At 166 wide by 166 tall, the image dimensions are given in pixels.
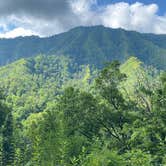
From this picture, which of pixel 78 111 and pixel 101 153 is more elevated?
pixel 78 111

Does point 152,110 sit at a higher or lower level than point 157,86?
lower

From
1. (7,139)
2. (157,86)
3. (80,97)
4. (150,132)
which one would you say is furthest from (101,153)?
(7,139)

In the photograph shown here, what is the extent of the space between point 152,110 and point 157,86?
328cm

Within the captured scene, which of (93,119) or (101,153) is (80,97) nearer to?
(93,119)

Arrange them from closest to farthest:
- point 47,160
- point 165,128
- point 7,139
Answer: point 165,128 < point 47,160 < point 7,139

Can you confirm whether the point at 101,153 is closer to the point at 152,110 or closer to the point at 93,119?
the point at 152,110

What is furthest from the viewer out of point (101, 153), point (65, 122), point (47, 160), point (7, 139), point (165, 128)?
point (7, 139)

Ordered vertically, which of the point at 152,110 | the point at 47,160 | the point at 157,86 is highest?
the point at 157,86

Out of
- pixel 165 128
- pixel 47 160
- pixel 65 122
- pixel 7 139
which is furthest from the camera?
pixel 7 139

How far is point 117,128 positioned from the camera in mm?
47938

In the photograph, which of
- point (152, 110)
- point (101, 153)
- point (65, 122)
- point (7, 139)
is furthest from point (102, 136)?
point (7, 139)

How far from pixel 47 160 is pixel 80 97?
10.3 meters

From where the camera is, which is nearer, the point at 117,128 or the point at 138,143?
the point at 138,143

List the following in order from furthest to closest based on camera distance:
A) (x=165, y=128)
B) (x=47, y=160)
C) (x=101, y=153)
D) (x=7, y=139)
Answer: (x=7, y=139) → (x=47, y=160) → (x=165, y=128) → (x=101, y=153)
